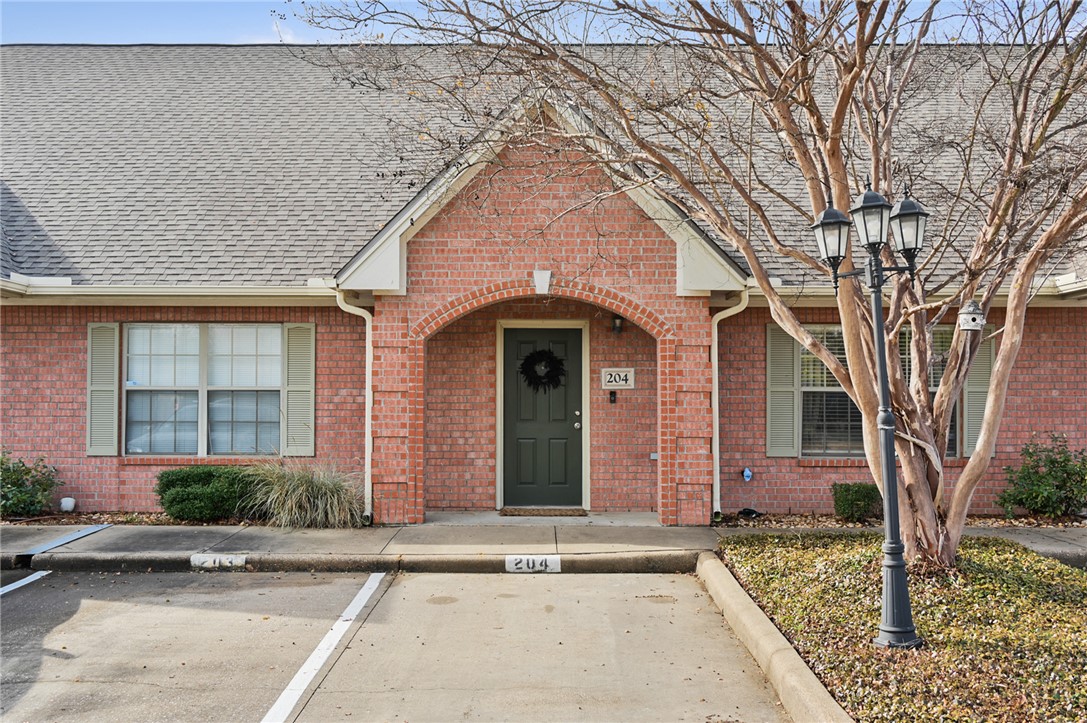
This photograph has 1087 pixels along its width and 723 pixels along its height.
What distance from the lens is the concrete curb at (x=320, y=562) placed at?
26.7 feet

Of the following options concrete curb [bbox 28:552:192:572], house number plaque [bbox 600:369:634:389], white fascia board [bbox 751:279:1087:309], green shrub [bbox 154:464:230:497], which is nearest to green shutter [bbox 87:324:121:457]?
green shrub [bbox 154:464:230:497]

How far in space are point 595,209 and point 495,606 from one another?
4.44 metres

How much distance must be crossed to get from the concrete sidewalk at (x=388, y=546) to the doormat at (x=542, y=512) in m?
0.72

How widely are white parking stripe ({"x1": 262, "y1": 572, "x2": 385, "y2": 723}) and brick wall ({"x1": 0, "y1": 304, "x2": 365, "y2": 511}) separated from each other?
3336mm

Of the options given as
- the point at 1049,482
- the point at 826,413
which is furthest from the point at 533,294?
the point at 1049,482

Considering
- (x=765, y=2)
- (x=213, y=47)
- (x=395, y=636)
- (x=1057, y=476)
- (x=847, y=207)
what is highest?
(x=213, y=47)

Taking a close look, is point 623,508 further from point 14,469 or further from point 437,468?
point 14,469

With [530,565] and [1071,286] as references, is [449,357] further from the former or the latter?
[1071,286]

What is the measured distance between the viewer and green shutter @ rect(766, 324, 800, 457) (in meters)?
10.5

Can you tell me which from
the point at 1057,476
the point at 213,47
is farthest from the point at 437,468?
the point at 213,47

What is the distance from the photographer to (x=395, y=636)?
20.4 ft

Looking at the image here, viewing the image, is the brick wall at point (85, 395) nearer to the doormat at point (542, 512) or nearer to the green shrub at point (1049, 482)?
the doormat at point (542, 512)

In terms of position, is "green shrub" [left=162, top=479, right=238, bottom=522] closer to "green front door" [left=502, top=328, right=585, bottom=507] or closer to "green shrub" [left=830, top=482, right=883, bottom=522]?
"green front door" [left=502, top=328, right=585, bottom=507]

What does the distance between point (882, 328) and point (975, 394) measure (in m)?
5.91
